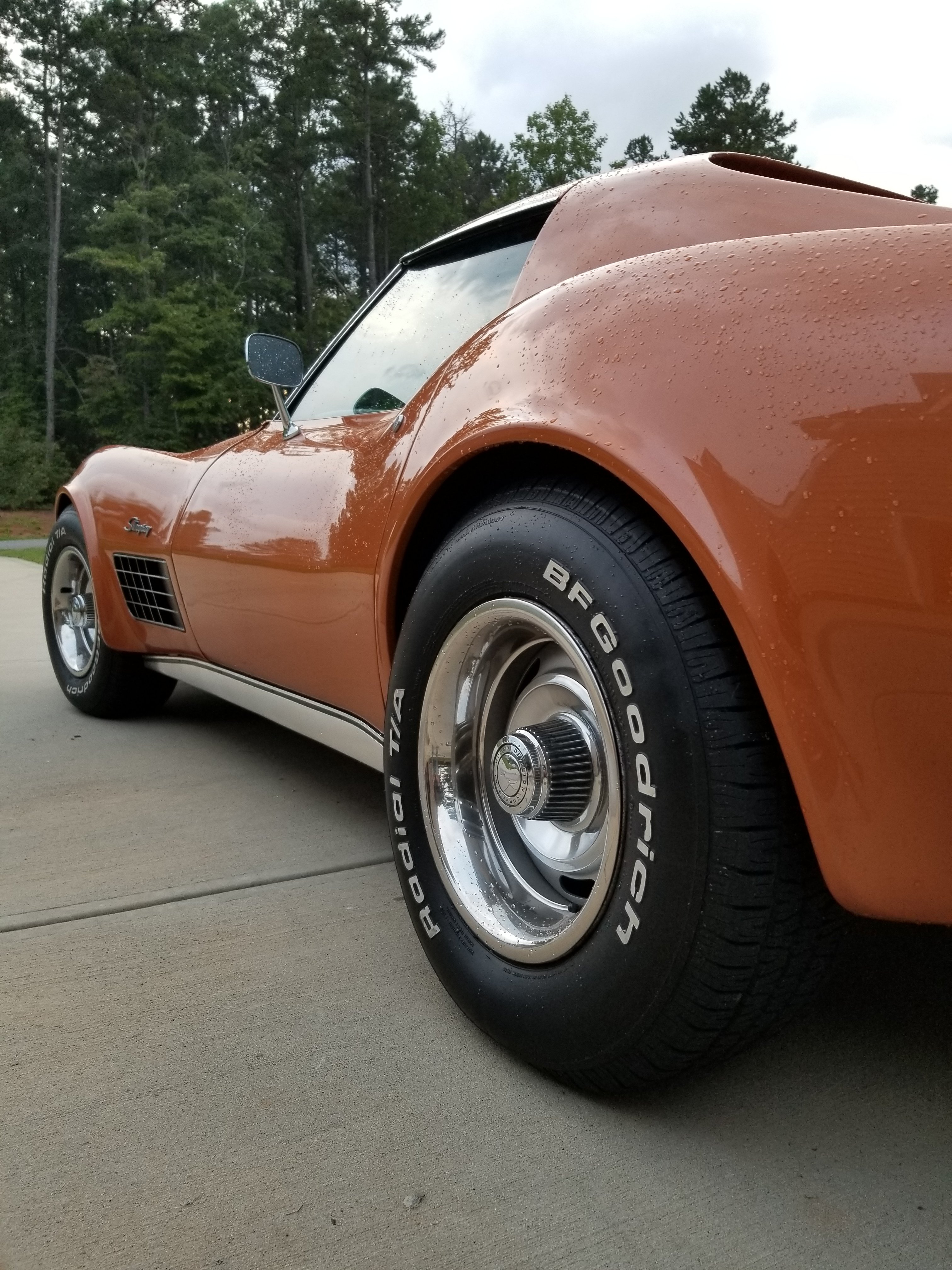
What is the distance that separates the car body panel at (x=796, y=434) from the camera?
1.10m

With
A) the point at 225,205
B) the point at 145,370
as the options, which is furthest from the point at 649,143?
the point at 145,370

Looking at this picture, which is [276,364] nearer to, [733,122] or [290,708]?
[290,708]

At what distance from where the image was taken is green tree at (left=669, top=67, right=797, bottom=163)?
43.1 meters

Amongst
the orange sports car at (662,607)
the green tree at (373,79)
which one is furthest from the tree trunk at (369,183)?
the orange sports car at (662,607)

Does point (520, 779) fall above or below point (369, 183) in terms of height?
below

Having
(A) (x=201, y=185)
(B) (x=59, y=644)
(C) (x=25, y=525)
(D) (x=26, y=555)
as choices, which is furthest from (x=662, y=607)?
(A) (x=201, y=185)

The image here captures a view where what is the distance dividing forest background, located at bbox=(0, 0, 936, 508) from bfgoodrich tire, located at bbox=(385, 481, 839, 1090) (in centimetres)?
2926

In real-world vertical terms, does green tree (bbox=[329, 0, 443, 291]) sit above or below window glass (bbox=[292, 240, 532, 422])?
above

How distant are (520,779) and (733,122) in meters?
48.2

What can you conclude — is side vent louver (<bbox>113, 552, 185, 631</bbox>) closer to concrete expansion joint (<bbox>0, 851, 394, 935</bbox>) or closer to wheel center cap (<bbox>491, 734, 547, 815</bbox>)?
concrete expansion joint (<bbox>0, 851, 394, 935</bbox>)

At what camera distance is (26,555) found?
14.0m

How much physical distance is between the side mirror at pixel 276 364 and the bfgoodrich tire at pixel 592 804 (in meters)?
1.34

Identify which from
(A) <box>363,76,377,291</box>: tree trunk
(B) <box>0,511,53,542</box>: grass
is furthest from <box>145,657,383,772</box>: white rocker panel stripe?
(A) <box>363,76,377,291</box>: tree trunk

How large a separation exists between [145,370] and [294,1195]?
35512 mm
